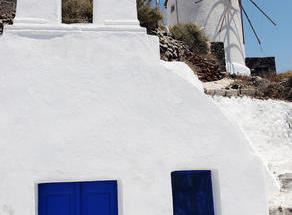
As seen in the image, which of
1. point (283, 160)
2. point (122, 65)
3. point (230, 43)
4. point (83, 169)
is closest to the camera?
point (83, 169)

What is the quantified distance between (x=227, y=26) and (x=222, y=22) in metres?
0.32

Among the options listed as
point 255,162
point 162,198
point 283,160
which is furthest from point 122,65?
point 283,160

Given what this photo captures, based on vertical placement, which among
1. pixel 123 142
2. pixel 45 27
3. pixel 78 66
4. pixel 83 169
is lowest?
pixel 83 169

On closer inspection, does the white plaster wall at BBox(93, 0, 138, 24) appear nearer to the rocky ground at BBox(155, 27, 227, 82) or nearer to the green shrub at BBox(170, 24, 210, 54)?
the rocky ground at BBox(155, 27, 227, 82)

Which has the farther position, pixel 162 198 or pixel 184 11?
pixel 184 11

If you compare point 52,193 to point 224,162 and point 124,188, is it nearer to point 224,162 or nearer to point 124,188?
point 124,188

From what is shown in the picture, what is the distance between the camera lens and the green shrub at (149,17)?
15.2m

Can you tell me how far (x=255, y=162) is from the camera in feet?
16.4

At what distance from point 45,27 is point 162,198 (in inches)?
94.2

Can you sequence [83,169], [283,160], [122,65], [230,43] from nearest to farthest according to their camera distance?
[83,169], [122,65], [283,160], [230,43]

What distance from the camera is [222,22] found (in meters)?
18.9

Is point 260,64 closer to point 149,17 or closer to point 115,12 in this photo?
point 149,17

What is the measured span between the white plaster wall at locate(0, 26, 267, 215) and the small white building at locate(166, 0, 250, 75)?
532 inches

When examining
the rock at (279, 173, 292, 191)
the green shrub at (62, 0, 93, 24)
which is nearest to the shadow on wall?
the green shrub at (62, 0, 93, 24)
